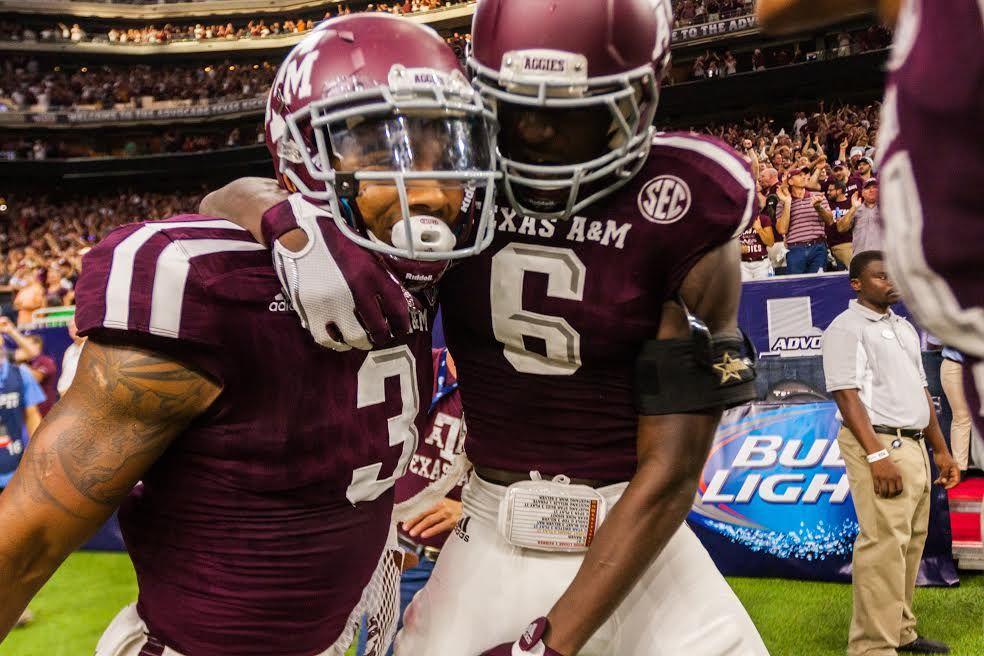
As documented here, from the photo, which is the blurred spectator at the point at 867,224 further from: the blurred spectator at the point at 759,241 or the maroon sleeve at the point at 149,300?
the maroon sleeve at the point at 149,300

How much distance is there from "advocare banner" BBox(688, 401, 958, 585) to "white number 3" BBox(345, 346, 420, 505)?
11.8ft

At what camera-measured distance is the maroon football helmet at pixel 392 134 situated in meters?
1.32

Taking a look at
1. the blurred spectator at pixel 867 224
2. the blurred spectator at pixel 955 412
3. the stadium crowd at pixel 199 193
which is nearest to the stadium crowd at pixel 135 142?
the stadium crowd at pixel 199 193

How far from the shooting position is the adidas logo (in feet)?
4.38

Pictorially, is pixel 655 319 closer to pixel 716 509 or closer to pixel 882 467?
pixel 882 467

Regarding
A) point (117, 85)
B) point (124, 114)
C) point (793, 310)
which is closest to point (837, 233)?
point (793, 310)

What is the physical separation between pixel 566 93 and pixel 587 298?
0.38m

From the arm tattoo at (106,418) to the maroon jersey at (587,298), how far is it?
631 millimetres

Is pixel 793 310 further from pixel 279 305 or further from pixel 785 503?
pixel 279 305

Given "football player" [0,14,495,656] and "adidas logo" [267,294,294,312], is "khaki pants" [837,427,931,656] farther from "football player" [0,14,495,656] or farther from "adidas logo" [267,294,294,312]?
"adidas logo" [267,294,294,312]

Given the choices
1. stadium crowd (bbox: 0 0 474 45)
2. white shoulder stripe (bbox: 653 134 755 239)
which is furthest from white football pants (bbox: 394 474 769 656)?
stadium crowd (bbox: 0 0 474 45)

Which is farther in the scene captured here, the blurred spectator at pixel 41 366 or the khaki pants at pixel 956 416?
the blurred spectator at pixel 41 366

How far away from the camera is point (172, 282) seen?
4.09 ft

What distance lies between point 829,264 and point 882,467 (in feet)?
14.8
